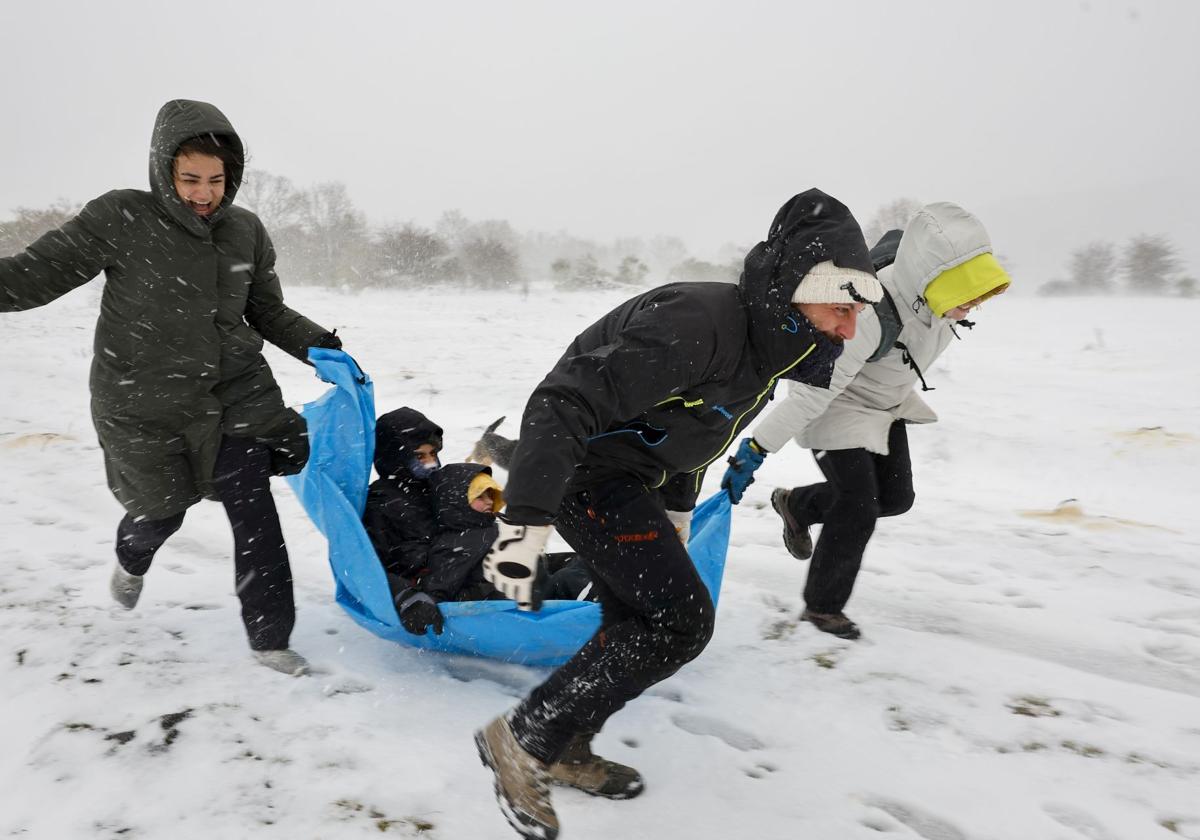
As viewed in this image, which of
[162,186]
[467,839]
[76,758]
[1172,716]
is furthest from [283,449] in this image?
[1172,716]

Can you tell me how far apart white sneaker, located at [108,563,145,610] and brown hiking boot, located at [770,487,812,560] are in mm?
2607

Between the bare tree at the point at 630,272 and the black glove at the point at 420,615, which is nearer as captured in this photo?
the black glove at the point at 420,615

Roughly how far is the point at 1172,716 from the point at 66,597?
3.91 metres

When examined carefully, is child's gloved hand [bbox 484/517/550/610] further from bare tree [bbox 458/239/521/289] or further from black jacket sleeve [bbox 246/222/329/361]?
bare tree [bbox 458/239/521/289]

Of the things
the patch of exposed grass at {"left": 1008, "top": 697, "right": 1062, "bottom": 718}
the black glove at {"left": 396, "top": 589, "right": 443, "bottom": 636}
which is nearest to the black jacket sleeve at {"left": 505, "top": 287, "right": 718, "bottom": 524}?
the black glove at {"left": 396, "top": 589, "right": 443, "bottom": 636}

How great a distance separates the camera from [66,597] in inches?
114

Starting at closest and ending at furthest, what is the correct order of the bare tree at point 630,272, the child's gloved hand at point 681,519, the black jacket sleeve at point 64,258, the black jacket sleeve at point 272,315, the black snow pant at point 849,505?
1. the black jacket sleeve at point 64,258
2. the child's gloved hand at point 681,519
3. the black jacket sleeve at point 272,315
4. the black snow pant at point 849,505
5. the bare tree at point 630,272

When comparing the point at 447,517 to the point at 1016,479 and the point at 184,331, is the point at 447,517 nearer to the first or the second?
the point at 184,331

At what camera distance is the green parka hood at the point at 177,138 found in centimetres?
228

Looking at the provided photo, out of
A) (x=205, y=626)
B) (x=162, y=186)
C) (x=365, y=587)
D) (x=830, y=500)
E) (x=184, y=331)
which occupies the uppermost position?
(x=162, y=186)

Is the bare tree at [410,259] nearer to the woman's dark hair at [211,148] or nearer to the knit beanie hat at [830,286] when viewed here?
the woman's dark hair at [211,148]

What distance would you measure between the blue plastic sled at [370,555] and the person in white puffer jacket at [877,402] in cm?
49

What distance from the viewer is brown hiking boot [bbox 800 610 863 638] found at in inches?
118

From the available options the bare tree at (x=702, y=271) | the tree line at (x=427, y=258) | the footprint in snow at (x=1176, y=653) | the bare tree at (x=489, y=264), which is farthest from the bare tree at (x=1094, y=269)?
the footprint in snow at (x=1176, y=653)
